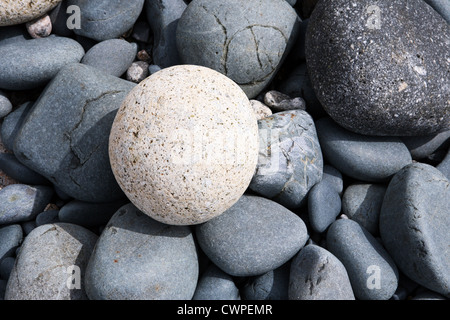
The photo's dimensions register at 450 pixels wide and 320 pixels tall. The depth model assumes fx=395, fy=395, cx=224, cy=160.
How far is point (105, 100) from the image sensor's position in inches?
106

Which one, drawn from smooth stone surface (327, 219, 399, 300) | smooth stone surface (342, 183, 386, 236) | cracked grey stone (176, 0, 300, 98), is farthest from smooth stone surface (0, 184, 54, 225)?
smooth stone surface (342, 183, 386, 236)

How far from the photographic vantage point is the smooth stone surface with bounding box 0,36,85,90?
2816 mm

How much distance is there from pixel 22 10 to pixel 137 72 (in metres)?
0.89

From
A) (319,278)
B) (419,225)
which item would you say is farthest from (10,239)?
(419,225)

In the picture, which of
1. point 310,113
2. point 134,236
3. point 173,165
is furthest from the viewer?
point 310,113

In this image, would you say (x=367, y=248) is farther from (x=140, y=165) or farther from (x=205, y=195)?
(x=140, y=165)

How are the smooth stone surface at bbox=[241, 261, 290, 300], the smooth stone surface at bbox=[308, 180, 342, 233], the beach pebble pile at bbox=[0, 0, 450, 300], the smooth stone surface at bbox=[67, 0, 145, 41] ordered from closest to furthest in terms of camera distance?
the beach pebble pile at bbox=[0, 0, 450, 300], the smooth stone surface at bbox=[241, 261, 290, 300], the smooth stone surface at bbox=[308, 180, 342, 233], the smooth stone surface at bbox=[67, 0, 145, 41]

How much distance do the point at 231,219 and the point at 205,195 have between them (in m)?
0.46

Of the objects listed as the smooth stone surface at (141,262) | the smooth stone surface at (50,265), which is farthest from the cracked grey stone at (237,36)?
the smooth stone surface at (50,265)

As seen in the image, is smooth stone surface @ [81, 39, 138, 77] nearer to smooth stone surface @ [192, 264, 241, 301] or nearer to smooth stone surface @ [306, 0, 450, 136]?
smooth stone surface @ [306, 0, 450, 136]

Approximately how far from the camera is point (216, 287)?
250 centimetres

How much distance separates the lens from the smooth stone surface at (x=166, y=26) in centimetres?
312

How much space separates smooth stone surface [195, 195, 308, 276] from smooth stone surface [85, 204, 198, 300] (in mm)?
156
